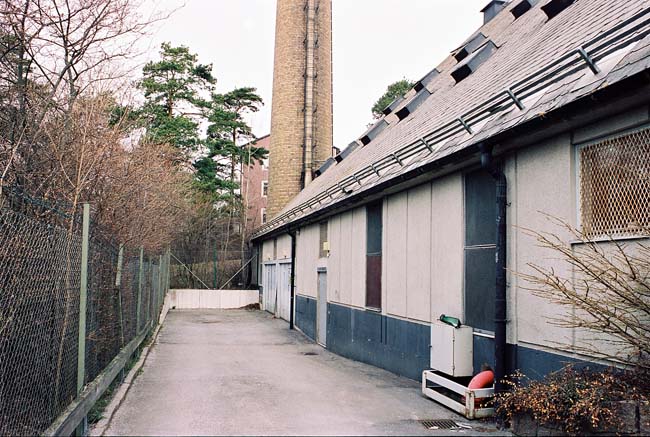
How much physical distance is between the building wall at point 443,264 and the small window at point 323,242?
55 cm

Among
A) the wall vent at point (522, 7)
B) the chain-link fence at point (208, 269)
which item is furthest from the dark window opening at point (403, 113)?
the chain-link fence at point (208, 269)

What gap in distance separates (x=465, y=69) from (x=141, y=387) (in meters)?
10.4

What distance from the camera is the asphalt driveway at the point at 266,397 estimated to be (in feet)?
22.6

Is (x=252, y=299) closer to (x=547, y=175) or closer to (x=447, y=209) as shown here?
(x=447, y=209)

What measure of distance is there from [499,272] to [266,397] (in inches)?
147

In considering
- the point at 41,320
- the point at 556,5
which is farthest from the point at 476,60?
the point at 41,320

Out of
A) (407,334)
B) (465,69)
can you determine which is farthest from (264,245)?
(407,334)

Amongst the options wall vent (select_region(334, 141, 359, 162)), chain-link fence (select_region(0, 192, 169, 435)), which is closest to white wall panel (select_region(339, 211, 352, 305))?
chain-link fence (select_region(0, 192, 169, 435))

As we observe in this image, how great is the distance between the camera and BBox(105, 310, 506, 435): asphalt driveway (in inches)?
271

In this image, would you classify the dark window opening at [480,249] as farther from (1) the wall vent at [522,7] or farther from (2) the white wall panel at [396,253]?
(1) the wall vent at [522,7]

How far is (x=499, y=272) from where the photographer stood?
25.0 ft

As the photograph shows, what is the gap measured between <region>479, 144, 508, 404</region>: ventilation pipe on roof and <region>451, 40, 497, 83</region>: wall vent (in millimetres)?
7464

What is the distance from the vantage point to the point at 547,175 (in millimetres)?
6984

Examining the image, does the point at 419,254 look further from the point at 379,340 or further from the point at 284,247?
the point at 284,247
